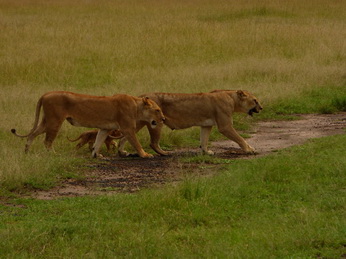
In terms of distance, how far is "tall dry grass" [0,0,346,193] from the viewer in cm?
1541

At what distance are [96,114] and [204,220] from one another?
13.0ft

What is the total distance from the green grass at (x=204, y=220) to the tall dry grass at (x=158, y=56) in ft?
7.15

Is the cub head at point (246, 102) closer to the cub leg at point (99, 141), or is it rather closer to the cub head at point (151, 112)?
the cub head at point (151, 112)

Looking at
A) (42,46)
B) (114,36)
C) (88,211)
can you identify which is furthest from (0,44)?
(88,211)

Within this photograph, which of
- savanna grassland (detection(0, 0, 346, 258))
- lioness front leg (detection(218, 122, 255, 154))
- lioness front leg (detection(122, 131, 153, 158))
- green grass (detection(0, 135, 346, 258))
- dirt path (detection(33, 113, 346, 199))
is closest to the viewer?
green grass (detection(0, 135, 346, 258))

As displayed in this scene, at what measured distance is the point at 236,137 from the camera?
437 inches

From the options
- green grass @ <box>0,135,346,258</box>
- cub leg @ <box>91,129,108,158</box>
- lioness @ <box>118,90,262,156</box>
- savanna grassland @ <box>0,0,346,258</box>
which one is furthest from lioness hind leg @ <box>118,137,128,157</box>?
green grass @ <box>0,135,346,258</box>

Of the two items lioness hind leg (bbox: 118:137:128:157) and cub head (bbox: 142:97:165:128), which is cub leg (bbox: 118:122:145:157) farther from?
cub head (bbox: 142:97:165:128)

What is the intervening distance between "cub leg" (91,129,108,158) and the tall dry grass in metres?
0.39

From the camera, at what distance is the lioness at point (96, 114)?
1065cm

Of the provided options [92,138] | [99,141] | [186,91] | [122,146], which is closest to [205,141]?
[122,146]

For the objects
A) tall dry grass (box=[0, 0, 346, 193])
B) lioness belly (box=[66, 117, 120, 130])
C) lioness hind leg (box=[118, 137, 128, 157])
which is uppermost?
lioness belly (box=[66, 117, 120, 130])

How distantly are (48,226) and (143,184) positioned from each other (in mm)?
2341

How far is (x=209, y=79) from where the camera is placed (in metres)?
16.5
